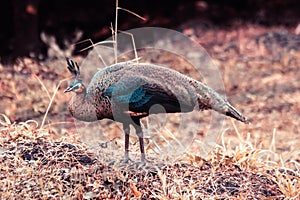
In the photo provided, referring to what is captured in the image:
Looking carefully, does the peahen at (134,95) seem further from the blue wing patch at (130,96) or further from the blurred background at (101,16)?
the blurred background at (101,16)

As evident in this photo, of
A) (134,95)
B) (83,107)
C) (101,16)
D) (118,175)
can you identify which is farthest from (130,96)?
(101,16)

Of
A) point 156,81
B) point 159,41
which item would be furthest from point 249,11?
point 156,81

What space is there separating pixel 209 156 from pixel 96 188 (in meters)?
0.89

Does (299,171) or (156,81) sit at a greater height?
(156,81)

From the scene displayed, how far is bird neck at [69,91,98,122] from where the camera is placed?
12.5 ft

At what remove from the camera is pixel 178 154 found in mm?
4359

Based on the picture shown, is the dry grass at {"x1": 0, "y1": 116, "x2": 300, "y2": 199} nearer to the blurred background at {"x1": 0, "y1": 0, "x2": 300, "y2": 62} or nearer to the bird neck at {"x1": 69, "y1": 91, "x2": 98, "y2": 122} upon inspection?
the bird neck at {"x1": 69, "y1": 91, "x2": 98, "y2": 122}

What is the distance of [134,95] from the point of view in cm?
374

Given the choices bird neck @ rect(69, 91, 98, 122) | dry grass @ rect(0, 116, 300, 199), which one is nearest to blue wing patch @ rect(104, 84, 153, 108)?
bird neck @ rect(69, 91, 98, 122)

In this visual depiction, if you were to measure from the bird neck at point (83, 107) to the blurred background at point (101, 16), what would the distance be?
16.2 ft

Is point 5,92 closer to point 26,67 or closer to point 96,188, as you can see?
point 26,67

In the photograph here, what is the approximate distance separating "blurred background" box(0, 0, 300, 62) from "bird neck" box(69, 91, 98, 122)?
4.95 metres

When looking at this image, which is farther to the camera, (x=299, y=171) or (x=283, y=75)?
(x=283, y=75)

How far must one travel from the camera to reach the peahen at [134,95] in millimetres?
3746
